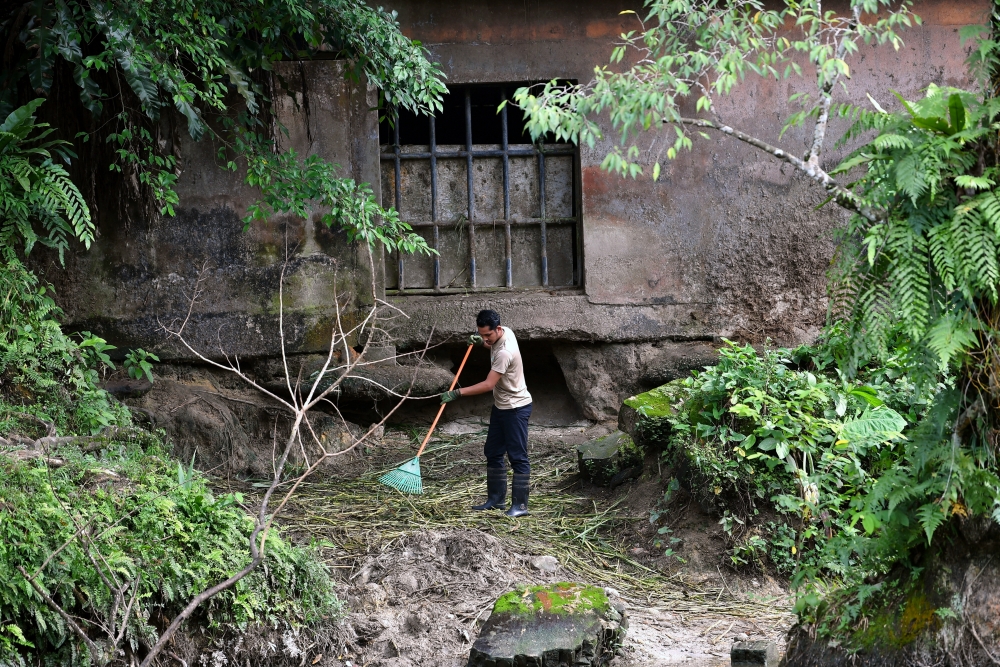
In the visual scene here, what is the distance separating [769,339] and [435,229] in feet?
9.97

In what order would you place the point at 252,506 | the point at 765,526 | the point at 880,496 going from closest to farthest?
1. the point at 880,496
2. the point at 765,526
3. the point at 252,506

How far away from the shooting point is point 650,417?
621cm

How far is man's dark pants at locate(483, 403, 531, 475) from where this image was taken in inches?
248

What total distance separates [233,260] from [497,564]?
3.71 metres

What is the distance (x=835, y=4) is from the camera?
25.6 ft

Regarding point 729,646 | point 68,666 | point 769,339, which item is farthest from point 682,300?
point 68,666

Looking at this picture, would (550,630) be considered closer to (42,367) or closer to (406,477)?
(406,477)

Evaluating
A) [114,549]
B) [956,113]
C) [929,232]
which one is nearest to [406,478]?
[114,549]

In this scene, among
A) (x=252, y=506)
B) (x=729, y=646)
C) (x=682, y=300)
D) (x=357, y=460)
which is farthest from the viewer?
(x=682, y=300)

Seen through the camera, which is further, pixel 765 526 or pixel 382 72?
pixel 382 72

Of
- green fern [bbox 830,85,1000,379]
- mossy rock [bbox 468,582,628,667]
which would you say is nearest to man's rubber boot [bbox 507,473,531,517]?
mossy rock [bbox 468,582,628,667]

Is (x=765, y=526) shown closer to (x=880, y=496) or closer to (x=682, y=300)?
(x=880, y=496)

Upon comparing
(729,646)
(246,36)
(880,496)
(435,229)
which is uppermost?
(246,36)

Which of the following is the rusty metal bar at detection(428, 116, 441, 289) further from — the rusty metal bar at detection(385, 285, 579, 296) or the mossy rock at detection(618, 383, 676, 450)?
the mossy rock at detection(618, 383, 676, 450)
